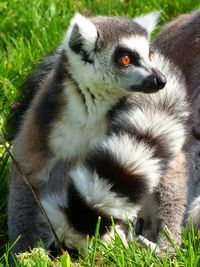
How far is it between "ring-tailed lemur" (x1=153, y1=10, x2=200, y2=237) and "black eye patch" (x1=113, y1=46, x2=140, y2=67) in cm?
58

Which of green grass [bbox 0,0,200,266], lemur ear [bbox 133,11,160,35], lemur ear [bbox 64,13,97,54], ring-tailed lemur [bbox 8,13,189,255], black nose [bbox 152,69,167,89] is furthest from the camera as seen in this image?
green grass [bbox 0,0,200,266]

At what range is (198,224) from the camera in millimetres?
4586

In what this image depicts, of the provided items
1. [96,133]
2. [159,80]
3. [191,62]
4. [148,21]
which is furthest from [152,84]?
[191,62]

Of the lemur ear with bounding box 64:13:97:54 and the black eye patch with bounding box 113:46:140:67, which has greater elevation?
the lemur ear with bounding box 64:13:97:54

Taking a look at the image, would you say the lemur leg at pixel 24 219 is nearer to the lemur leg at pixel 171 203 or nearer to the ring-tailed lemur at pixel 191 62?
the lemur leg at pixel 171 203

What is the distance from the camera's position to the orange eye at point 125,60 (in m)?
4.51

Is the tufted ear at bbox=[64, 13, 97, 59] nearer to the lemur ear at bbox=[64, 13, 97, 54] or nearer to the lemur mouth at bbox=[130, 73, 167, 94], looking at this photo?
the lemur ear at bbox=[64, 13, 97, 54]

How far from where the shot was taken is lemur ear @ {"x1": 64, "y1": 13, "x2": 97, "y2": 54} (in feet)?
14.9

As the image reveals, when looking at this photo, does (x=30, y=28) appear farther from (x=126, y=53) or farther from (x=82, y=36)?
(x=126, y=53)

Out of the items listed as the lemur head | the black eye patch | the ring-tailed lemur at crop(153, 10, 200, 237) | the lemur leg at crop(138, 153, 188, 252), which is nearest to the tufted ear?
the lemur head

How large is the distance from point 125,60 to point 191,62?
3.02ft

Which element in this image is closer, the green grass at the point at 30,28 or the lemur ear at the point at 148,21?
the lemur ear at the point at 148,21

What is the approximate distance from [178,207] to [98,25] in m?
1.17

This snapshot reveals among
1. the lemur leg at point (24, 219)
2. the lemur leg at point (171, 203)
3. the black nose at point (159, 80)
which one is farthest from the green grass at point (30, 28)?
the black nose at point (159, 80)
